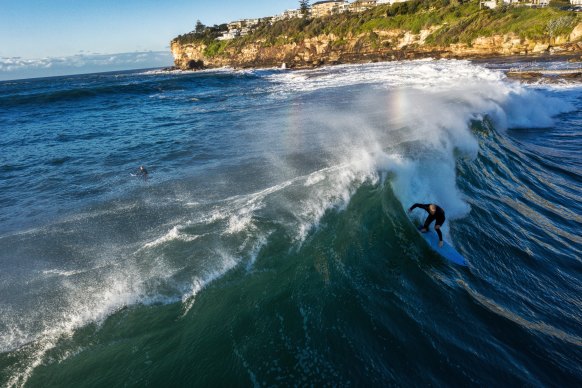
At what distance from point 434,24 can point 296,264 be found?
81.2m

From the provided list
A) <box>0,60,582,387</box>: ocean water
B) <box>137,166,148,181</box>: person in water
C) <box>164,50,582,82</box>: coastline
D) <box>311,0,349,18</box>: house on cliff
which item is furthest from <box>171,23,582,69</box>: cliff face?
<box>137,166,148,181</box>: person in water

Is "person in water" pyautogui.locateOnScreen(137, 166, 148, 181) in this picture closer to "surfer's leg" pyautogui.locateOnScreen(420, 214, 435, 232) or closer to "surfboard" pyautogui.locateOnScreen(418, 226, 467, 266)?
"surfer's leg" pyautogui.locateOnScreen(420, 214, 435, 232)

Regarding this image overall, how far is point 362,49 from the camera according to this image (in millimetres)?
81938

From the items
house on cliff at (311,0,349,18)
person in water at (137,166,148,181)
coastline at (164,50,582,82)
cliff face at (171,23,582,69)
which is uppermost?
house on cliff at (311,0,349,18)

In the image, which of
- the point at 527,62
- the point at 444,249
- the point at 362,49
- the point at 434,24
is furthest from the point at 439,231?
the point at 362,49

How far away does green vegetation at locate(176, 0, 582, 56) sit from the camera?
53.4 m

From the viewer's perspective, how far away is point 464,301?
6445 mm

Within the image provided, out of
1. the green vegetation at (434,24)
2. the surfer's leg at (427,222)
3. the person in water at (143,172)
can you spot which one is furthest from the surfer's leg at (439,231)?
the green vegetation at (434,24)

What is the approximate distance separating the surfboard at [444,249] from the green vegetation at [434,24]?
61.2 meters

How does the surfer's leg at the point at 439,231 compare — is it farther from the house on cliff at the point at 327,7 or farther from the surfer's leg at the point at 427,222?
the house on cliff at the point at 327,7

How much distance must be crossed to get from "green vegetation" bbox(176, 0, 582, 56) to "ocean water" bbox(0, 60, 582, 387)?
5296cm

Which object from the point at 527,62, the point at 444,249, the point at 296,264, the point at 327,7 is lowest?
the point at 444,249

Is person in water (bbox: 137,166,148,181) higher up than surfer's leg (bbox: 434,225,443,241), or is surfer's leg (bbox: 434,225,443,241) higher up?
person in water (bbox: 137,166,148,181)

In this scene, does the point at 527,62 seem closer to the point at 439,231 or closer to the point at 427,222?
the point at 427,222
